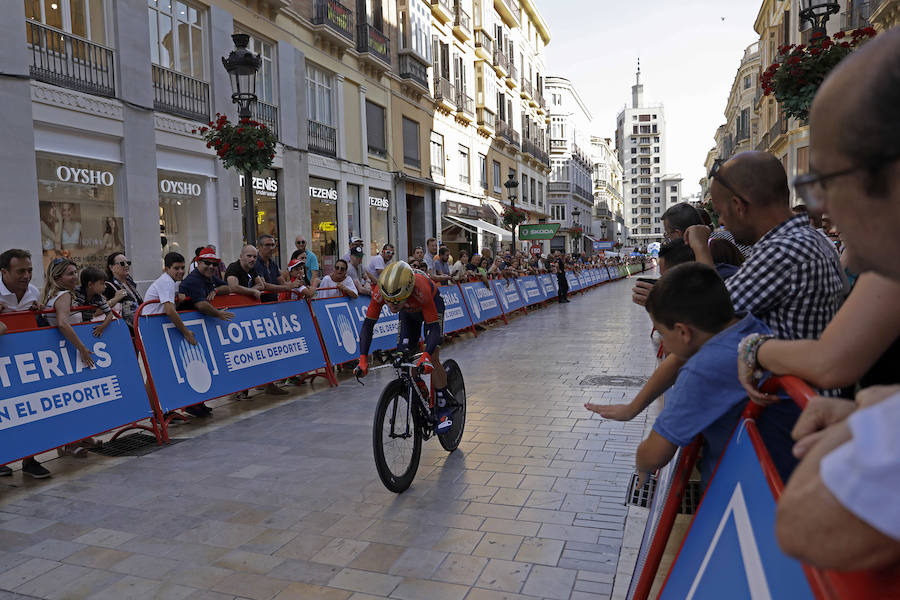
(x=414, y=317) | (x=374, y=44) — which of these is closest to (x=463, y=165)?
(x=374, y=44)

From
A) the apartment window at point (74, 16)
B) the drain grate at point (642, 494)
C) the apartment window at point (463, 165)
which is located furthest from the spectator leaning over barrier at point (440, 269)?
the apartment window at point (463, 165)

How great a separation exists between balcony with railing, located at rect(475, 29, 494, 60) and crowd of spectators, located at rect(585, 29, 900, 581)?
1432 inches

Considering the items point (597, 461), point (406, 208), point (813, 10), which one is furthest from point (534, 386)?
point (406, 208)

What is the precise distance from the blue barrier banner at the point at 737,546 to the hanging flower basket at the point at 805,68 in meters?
6.46

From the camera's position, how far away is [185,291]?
778 centimetres

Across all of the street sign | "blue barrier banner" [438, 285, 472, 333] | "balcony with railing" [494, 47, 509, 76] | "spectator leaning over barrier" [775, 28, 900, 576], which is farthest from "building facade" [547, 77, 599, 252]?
Result: "spectator leaning over barrier" [775, 28, 900, 576]

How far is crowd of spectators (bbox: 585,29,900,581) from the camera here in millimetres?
904

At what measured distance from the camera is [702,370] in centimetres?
220

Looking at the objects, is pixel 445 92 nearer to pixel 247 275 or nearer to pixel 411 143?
pixel 411 143

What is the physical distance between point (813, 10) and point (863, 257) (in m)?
8.34

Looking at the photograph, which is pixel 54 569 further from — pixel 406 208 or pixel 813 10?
pixel 406 208

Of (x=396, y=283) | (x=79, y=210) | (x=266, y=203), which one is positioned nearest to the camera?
(x=396, y=283)

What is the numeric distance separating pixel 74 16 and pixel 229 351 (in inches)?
356

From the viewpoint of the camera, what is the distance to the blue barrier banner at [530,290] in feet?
67.8
